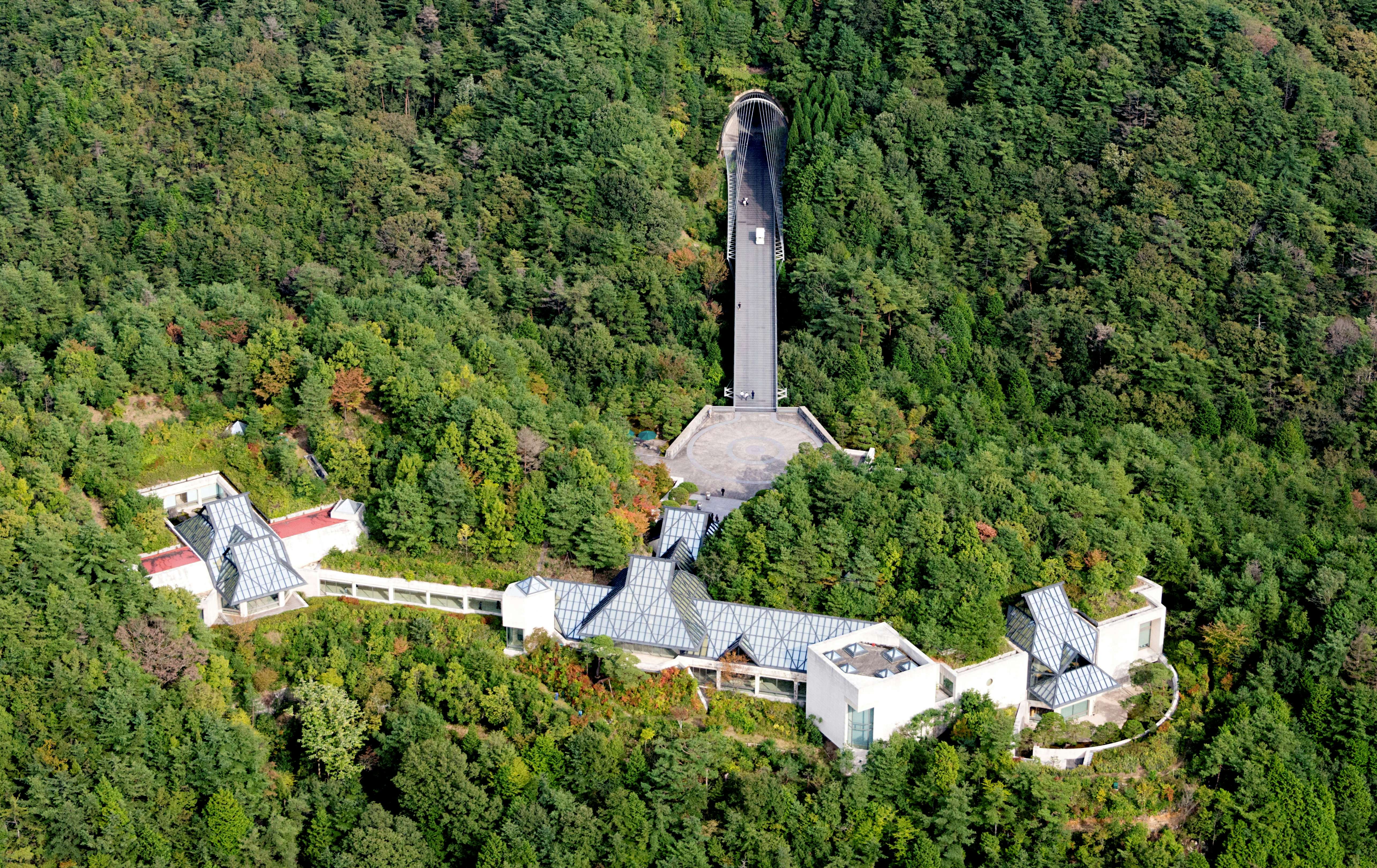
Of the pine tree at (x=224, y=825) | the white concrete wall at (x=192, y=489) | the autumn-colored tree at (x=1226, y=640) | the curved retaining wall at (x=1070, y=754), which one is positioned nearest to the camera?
the pine tree at (x=224, y=825)

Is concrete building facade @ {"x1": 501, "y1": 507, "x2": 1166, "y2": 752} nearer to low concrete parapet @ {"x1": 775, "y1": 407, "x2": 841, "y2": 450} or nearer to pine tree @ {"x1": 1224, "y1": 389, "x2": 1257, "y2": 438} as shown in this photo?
low concrete parapet @ {"x1": 775, "y1": 407, "x2": 841, "y2": 450}

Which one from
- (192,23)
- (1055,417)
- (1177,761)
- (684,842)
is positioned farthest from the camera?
(192,23)

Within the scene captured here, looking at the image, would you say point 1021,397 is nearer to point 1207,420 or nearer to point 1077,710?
point 1207,420

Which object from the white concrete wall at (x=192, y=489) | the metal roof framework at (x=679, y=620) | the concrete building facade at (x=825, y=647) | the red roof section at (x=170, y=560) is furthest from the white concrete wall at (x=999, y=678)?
the white concrete wall at (x=192, y=489)

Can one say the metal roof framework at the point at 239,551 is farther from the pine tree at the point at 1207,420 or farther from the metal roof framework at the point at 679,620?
the pine tree at the point at 1207,420

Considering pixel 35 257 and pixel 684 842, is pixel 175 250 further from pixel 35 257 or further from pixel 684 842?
pixel 684 842

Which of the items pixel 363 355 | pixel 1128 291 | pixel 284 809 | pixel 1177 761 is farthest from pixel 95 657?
pixel 1128 291

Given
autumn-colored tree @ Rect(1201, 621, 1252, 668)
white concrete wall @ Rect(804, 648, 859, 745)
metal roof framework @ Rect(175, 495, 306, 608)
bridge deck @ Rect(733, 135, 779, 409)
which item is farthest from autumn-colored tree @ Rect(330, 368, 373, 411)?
autumn-colored tree @ Rect(1201, 621, 1252, 668)

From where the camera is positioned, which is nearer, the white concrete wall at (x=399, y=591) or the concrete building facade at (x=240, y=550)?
the concrete building facade at (x=240, y=550)
